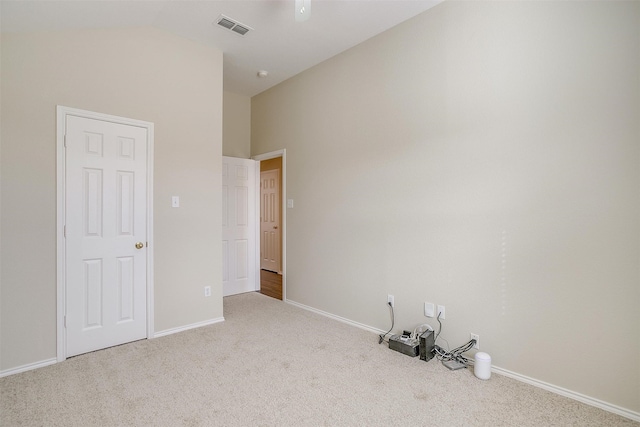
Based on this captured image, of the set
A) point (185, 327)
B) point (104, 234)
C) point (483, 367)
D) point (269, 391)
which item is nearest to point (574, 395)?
point (483, 367)

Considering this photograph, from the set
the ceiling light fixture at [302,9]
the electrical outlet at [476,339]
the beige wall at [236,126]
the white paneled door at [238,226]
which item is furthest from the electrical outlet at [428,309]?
the beige wall at [236,126]

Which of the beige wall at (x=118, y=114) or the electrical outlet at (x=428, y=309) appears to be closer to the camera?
the beige wall at (x=118, y=114)

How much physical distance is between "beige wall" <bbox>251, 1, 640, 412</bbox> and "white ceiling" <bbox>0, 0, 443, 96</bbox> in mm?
246

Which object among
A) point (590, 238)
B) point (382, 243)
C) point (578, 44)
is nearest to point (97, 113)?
point (382, 243)

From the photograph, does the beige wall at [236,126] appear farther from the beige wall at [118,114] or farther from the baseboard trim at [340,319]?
the baseboard trim at [340,319]

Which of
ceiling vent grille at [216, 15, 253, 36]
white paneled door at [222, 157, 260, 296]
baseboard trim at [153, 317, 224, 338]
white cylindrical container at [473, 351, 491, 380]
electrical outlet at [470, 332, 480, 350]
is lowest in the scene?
baseboard trim at [153, 317, 224, 338]

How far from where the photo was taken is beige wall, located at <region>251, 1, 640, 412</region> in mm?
1907

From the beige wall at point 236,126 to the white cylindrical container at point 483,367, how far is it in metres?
3.99

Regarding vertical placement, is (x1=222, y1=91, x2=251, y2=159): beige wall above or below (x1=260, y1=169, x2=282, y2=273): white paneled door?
above

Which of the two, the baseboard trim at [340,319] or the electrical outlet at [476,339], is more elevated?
the electrical outlet at [476,339]

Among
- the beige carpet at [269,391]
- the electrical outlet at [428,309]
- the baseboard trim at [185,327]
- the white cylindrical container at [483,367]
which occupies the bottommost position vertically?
the beige carpet at [269,391]

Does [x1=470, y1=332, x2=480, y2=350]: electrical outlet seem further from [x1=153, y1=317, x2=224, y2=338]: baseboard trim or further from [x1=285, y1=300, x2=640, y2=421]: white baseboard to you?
[x1=153, y1=317, x2=224, y2=338]: baseboard trim

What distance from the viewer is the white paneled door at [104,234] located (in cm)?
257

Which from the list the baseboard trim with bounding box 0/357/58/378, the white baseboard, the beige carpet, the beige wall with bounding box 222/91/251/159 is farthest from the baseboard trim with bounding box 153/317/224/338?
the white baseboard
